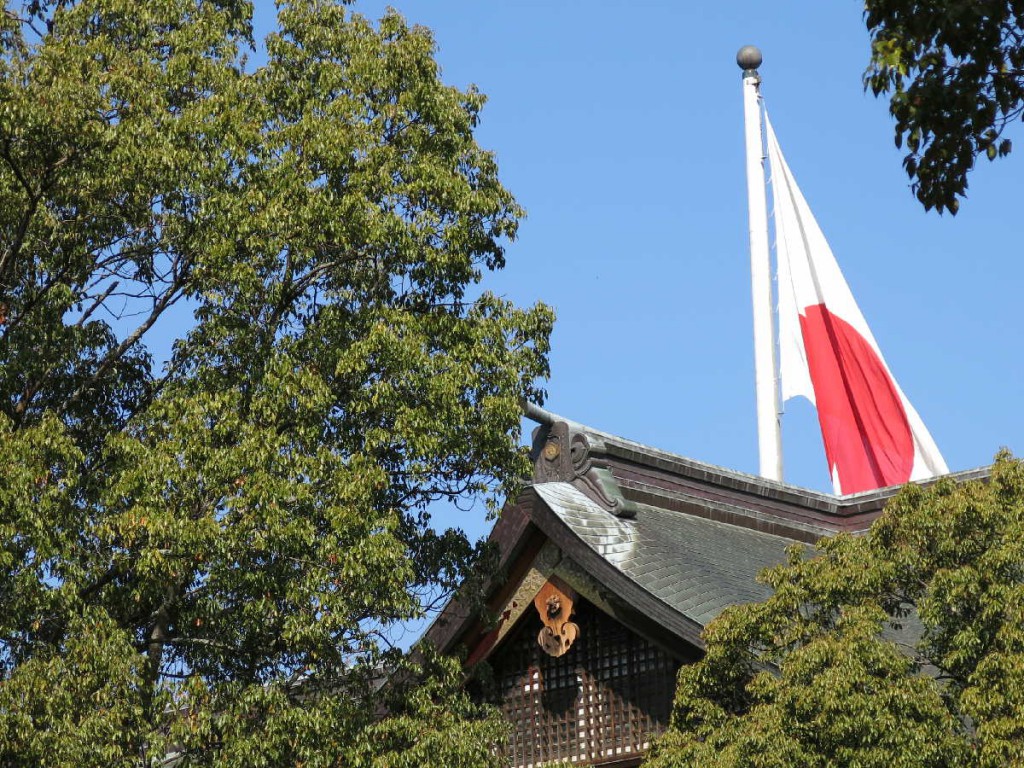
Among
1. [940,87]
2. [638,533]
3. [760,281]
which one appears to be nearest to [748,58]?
[760,281]

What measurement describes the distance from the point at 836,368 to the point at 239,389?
38.9 ft

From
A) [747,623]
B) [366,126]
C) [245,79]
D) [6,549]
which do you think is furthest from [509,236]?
[6,549]

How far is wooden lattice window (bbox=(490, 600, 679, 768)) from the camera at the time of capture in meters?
14.7

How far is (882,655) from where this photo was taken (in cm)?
1161

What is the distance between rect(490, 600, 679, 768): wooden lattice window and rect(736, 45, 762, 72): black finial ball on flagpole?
1167 cm

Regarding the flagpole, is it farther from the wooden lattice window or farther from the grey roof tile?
the wooden lattice window

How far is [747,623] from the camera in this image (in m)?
12.5

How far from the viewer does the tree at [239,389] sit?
469 inches

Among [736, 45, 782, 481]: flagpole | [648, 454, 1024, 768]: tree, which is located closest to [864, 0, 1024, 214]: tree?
[648, 454, 1024, 768]: tree

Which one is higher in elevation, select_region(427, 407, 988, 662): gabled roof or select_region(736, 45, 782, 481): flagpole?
select_region(736, 45, 782, 481): flagpole

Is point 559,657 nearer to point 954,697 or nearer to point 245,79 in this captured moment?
point 954,697

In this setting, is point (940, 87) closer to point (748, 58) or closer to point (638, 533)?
point (638, 533)

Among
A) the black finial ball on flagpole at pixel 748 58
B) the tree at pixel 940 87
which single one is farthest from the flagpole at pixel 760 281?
the tree at pixel 940 87

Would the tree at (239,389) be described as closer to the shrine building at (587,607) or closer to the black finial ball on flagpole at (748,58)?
the shrine building at (587,607)
